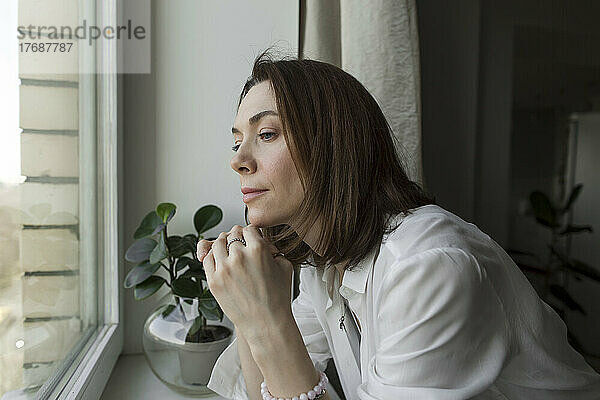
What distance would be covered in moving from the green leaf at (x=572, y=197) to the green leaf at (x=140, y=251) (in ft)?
4.64

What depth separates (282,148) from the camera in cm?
85

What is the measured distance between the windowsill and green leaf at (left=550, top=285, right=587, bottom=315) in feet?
4.29

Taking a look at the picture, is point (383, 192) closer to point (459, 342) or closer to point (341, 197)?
point (341, 197)

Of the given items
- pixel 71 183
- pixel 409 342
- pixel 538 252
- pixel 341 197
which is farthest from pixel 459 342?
pixel 538 252

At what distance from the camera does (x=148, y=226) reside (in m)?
1.17

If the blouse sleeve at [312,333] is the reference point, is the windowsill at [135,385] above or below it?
below

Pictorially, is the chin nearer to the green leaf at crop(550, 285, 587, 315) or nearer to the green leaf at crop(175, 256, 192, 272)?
the green leaf at crop(175, 256, 192, 272)

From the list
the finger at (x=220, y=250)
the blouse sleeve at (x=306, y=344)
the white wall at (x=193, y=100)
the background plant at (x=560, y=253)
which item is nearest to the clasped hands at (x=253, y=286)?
the finger at (x=220, y=250)

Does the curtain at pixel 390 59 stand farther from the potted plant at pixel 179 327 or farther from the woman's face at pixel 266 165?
the potted plant at pixel 179 327

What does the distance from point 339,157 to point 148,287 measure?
0.50 metres

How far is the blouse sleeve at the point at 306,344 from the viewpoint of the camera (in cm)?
103

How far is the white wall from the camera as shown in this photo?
4.22ft

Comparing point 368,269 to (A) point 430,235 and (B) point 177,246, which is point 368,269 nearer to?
(A) point 430,235

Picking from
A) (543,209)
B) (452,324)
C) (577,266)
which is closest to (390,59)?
(452,324)
